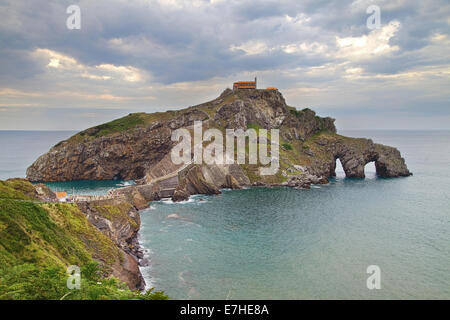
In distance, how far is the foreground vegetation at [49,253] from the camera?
833 inches

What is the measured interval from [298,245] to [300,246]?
564 mm

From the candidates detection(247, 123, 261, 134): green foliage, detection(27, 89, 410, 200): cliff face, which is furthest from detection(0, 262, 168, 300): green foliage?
detection(247, 123, 261, 134): green foliage

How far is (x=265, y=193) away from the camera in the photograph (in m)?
108

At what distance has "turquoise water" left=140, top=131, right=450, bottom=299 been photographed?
43.9 m

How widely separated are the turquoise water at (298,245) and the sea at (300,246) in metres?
0.16

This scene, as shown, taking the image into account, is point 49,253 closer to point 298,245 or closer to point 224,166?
point 298,245

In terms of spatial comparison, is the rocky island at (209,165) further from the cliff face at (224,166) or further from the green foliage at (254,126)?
the green foliage at (254,126)

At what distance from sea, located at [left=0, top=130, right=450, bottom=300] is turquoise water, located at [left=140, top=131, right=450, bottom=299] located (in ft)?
0.51

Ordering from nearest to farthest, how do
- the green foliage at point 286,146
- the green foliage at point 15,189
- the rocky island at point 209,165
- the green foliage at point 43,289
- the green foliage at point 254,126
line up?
1. the green foliage at point 43,289
2. the green foliage at point 15,189
3. the rocky island at point 209,165
4. the green foliage at point 286,146
5. the green foliage at point 254,126

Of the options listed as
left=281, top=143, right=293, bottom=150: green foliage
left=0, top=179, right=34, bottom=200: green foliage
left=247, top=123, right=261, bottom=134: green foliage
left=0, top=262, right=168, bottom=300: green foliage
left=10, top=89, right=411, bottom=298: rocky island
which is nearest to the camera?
left=0, top=262, right=168, bottom=300: green foliage

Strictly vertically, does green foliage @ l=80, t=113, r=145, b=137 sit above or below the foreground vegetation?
above

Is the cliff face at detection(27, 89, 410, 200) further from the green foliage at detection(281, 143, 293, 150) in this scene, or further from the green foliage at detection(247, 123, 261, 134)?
the green foliage at detection(247, 123, 261, 134)

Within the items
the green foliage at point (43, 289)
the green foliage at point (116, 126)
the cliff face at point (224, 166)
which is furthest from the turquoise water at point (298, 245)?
the green foliage at point (116, 126)
